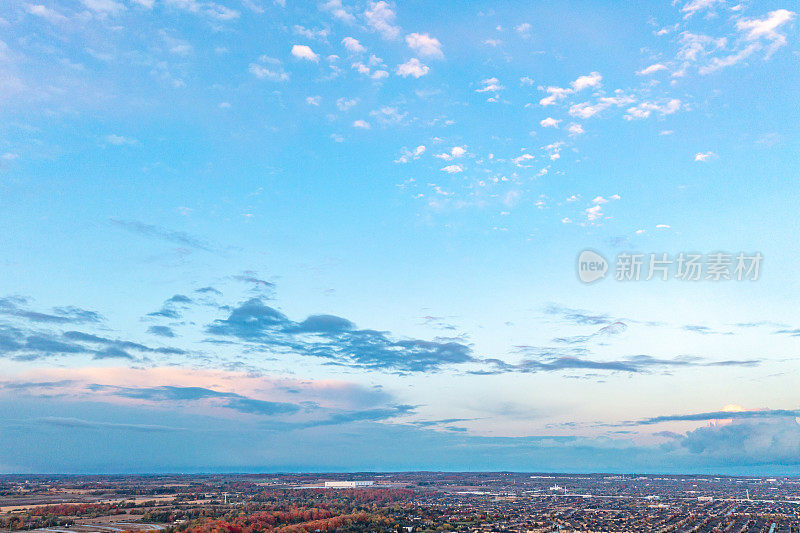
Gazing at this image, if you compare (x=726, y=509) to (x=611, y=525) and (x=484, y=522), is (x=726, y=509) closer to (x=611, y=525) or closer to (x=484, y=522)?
(x=611, y=525)

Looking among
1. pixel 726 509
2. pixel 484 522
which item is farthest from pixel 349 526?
pixel 726 509

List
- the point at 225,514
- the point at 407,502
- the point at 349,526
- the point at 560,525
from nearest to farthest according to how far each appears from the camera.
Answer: the point at 349,526
the point at 560,525
the point at 225,514
the point at 407,502

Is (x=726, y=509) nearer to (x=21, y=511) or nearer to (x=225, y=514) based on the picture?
(x=225, y=514)

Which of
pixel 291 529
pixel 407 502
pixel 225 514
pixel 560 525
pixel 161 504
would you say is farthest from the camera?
pixel 407 502

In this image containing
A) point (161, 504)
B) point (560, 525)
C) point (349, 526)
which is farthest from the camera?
point (161, 504)

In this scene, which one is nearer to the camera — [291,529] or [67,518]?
[291,529]

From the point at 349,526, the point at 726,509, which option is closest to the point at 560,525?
the point at 349,526

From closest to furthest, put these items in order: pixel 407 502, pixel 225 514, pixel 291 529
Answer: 1. pixel 291 529
2. pixel 225 514
3. pixel 407 502

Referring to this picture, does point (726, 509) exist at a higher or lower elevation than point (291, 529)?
lower

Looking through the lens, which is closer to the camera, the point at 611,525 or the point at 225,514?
the point at 611,525
